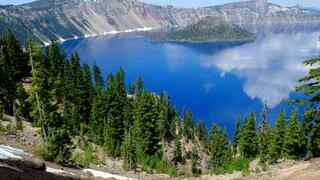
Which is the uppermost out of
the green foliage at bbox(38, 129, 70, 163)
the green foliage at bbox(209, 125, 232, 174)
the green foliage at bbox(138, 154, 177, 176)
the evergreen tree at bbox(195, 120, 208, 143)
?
the green foliage at bbox(38, 129, 70, 163)

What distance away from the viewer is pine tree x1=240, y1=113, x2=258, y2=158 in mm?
96375

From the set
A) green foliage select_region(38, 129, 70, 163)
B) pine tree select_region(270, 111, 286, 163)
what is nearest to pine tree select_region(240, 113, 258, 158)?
pine tree select_region(270, 111, 286, 163)

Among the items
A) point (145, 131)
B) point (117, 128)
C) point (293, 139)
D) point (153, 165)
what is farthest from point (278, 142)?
point (117, 128)

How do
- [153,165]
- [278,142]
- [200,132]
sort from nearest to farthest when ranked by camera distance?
[153,165] → [278,142] → [200,132]

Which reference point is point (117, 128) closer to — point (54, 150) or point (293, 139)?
point (293, 139)

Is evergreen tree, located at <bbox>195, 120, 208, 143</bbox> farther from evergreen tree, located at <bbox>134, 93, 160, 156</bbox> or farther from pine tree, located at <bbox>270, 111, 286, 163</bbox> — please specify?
evergreen tree, located at <bbox>134, 93, 160, 156</bbox>

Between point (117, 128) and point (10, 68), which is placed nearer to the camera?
point (10, 68)

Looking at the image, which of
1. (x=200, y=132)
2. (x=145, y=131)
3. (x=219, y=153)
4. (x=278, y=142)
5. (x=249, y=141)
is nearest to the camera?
(x=145, y=131)

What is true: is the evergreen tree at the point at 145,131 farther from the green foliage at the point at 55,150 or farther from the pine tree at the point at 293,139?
the green foliage at the point at 55,150

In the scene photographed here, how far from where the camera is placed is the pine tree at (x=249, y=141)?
9638 centimetres

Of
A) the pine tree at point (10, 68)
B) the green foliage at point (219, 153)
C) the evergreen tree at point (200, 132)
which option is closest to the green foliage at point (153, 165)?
the green foliage at point (219, 153)

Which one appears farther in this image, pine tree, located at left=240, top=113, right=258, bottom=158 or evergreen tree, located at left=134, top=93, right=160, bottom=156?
pine tree, located at left=240, top=113, right=258, bottom=158

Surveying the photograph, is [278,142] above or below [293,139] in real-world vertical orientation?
below

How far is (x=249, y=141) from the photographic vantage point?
320 ft
